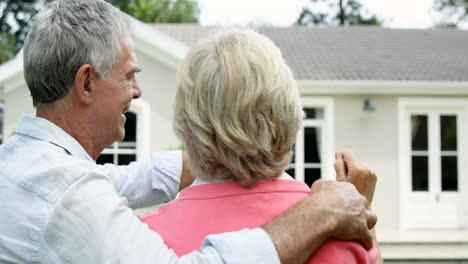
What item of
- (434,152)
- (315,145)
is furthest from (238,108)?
(434,152)

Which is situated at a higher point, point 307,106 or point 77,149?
point 77,149

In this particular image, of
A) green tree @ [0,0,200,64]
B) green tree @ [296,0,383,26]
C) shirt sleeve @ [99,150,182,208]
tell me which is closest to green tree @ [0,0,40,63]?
green tree @ [0,0,200,64]

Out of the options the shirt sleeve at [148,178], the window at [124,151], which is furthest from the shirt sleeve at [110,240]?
the window at [124,151]

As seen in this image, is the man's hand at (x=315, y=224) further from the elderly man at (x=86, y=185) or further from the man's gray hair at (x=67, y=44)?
the man's gray hair at (x=67, y=44)

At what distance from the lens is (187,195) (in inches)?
55.6

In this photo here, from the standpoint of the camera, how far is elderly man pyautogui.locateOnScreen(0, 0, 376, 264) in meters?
1.26

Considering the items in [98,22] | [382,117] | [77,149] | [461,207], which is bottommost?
[461,207]

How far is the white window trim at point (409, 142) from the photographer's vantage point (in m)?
10.6

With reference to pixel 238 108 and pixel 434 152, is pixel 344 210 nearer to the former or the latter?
pixel 238 108

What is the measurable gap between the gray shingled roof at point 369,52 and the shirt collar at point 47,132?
936 centimetres

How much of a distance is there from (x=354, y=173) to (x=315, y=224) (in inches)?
13.3

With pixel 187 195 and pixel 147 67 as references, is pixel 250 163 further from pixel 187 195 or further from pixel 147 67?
pixel 147 67

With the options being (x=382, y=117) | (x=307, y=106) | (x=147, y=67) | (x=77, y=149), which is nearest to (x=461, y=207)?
(x=382, y=117)

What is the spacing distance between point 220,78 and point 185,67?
125mm
